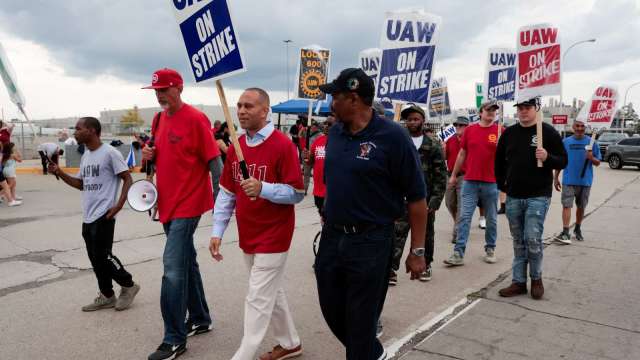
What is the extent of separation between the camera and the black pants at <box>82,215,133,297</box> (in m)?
4.25

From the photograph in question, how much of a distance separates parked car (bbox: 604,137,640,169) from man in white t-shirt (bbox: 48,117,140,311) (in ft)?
85.2

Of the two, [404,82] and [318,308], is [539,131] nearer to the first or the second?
[404,82]

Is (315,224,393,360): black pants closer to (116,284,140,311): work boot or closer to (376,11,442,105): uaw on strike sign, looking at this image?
(116,284,140,311): work boot

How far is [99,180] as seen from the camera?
427 cm

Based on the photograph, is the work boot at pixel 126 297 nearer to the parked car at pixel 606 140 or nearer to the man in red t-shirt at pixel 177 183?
the man in red t-shirt at pixel 177 183

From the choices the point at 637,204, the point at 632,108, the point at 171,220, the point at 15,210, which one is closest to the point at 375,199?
the point at 171,220

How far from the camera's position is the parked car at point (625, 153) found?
23984 mm

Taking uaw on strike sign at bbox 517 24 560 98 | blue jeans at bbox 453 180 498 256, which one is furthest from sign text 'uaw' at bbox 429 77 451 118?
uaw on strike sign at bbox 517 24 560 98

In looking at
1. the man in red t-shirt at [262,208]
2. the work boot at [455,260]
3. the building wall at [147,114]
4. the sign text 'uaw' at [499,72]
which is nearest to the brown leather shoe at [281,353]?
the man in red t-shirt at [262,208]

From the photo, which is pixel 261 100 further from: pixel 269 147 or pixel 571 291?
pixel 571 291

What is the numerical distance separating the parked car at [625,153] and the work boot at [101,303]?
26.0 metres

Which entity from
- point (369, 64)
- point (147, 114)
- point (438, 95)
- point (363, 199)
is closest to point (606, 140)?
point (438, 95)

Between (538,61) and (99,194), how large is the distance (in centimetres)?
488

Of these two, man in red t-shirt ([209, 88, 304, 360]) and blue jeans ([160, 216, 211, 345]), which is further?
blue jeans ([160, 216, 211, 345])
